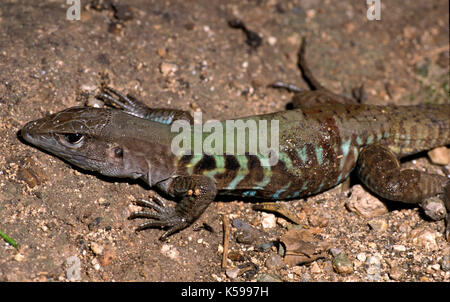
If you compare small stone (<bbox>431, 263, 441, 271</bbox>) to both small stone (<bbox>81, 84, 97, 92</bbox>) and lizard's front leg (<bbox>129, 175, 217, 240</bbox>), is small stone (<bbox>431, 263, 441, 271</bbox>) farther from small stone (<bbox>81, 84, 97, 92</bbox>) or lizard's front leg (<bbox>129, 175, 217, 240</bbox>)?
small stone (<bbox>81, 84, 97, 92</bbox>)

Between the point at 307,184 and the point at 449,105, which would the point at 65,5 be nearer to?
the point at 307,184

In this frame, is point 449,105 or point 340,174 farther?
point 449,105

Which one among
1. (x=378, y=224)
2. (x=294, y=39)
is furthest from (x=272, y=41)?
(x=378, y=224)

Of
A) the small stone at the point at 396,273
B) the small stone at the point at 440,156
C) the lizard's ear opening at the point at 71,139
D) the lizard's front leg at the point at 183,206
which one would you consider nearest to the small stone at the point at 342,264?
the small stone at the point at 396,273

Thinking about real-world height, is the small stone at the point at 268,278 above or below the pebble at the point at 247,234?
below

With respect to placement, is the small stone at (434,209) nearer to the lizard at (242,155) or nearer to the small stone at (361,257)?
the lizard at (242,155)

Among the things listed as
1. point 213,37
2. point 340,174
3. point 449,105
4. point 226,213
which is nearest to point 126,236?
point 226,213
